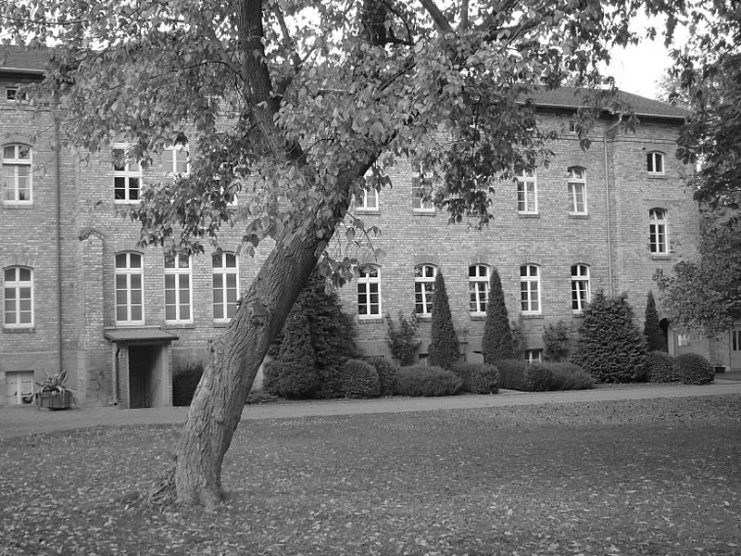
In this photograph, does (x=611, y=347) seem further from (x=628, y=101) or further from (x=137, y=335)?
(x=137, y=335)

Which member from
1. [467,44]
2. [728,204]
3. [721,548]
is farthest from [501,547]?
[728,204]

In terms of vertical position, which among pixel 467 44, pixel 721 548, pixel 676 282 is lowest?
pixel 721 548

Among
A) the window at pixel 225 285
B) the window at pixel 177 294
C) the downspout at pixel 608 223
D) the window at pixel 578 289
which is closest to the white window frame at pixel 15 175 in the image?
the window at pixel 177 294

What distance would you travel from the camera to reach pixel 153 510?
942cm

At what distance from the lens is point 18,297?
25.9 metres

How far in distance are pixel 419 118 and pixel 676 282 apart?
1776 centimetres

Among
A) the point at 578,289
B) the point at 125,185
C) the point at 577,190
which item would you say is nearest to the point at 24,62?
the point at 125,185

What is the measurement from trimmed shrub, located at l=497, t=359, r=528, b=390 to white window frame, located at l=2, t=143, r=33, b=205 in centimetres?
1449

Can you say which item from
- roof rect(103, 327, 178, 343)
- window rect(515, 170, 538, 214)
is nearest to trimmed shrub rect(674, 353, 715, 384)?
window rect(515, 170, 538, 214)

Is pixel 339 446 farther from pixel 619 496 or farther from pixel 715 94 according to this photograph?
pixel 715 94

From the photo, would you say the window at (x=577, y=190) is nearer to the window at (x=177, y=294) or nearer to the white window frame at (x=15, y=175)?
the window at (x=177, y=294)

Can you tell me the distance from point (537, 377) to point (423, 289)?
4837 mm

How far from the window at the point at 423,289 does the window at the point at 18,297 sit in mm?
11545

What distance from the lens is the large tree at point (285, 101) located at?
9.47 m
